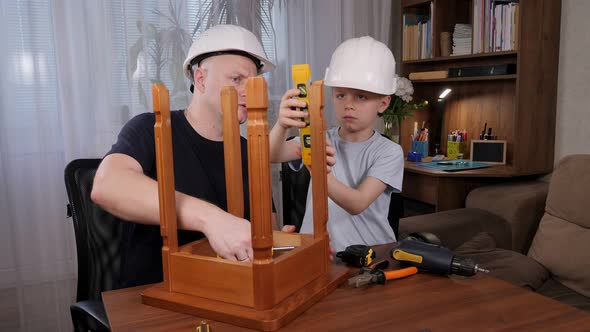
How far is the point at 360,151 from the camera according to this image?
5.64 ft

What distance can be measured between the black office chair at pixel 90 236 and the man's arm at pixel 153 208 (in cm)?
44

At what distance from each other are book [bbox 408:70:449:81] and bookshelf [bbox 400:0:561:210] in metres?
0.03

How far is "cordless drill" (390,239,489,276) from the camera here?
3.45 ft

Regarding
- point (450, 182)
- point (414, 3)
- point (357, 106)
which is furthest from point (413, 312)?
point (414, 3)

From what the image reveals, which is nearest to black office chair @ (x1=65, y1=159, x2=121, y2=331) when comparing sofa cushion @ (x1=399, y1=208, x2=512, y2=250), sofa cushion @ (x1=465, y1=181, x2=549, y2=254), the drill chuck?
the drill chuck

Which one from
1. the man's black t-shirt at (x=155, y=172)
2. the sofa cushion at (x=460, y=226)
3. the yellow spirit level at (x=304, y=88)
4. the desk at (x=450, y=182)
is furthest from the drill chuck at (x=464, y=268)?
the desk at (x=450, y=182)

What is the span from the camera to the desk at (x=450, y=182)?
2.75m

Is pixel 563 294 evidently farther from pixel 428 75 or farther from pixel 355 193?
pixel 428 75

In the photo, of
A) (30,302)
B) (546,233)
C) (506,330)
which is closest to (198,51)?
(506,330)

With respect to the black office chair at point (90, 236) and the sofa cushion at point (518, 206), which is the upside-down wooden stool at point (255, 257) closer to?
the black office chair at point (90, 236)

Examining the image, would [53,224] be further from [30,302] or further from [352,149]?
[352,149]

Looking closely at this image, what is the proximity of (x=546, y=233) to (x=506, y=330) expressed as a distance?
1583 millimetres

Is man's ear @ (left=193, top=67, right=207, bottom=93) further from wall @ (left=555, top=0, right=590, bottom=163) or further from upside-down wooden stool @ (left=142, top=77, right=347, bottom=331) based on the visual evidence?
wall @ (left=555, top=0, right=590, bottom=163)

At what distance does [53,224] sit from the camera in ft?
8.61
